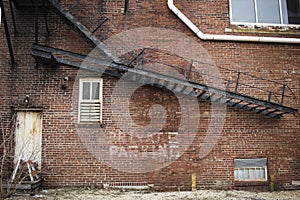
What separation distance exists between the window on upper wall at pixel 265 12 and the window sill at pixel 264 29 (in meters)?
0.23

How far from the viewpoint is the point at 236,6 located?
1166cm

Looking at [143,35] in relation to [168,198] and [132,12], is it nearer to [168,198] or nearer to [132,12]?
[132,12]

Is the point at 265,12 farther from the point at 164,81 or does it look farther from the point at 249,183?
the point at 249,183

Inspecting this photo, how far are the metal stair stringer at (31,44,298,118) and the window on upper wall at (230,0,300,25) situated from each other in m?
3.13

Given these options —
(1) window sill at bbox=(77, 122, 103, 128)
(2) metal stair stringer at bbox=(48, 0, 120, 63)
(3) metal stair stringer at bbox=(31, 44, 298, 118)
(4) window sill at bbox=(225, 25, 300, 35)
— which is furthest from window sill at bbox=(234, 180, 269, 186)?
(2) metal stair stringer at bbox=(48, 0, 120, 63)

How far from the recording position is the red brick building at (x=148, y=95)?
1012 cm

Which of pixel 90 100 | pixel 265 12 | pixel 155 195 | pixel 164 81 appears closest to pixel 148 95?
pixel 164 81

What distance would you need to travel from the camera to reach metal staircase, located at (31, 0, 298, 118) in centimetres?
982

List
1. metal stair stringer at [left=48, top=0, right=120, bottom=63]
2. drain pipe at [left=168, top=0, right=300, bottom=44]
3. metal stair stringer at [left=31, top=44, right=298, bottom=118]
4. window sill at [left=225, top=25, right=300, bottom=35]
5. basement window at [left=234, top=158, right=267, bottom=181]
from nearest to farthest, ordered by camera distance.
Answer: metal stair stringer at [left=31, top=44, right=298, bottom=118]
metal stair stringer at [left=48, top=0, right=120, bottom=63]
basement window at [left=234, top=158, right=267, bottom=181]
drain pipe at [left=168, top=0, right=300, bottom=44]
window sill at [left=225, top=25, right=300, bottom=35]

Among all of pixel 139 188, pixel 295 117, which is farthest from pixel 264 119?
pixel 139 188

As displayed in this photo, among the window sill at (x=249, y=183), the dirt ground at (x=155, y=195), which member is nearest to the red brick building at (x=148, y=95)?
the window sill at (x=249, y=183)

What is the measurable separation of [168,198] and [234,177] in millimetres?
2770

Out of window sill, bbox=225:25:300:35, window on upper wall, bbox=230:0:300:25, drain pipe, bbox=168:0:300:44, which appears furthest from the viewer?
window on upper wall, bbox=230:0:300:25

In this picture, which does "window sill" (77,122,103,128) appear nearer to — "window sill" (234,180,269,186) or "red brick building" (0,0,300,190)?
"red brick building" (0,0,300,190)
